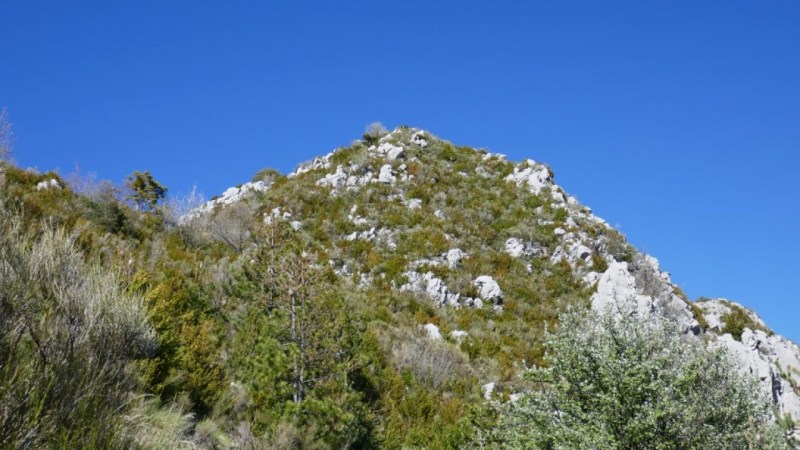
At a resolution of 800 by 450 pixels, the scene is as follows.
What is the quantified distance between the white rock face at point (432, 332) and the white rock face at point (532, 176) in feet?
43.6

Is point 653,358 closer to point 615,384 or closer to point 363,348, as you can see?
point 615,384

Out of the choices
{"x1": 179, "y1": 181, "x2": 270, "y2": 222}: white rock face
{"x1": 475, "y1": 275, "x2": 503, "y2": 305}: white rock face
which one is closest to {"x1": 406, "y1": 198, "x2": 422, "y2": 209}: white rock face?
{"x1": 475, "y1": 275, "x2": 503, "y2": 305}: white rock face

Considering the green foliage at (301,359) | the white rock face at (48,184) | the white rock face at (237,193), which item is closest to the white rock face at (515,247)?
the green foliage at (301,359)

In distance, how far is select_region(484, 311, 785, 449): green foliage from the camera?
265 inches

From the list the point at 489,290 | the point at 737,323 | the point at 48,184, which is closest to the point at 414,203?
the point at 489,290

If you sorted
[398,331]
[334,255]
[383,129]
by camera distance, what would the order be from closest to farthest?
[398,331]
[334,255]
[383,129]

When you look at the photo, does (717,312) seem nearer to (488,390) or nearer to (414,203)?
(414,203)

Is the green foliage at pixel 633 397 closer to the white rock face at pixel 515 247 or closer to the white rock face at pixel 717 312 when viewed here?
the white rock face at pixel 515 247

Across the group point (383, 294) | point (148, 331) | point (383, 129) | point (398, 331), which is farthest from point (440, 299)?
point (383, 129)

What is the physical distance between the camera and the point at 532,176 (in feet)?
92.6

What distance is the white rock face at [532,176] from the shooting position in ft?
90.0

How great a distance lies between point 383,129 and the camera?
108 feet

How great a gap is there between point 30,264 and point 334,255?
1542 cm

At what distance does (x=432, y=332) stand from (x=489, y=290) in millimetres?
3995
